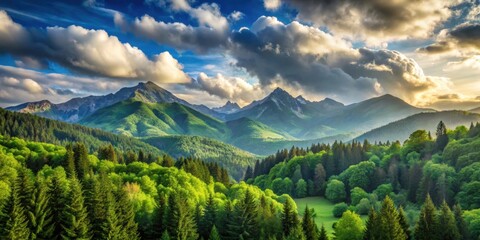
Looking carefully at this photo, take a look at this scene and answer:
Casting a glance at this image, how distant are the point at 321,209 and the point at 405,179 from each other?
107 ft

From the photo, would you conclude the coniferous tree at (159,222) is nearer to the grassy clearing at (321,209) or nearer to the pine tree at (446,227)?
the grassy clearing at (321,209)

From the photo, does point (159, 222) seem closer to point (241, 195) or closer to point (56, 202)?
point (56, 202)

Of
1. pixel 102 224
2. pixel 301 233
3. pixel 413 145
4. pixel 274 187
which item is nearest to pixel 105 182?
pixel 102 224

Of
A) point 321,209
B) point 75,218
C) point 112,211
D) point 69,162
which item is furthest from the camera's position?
point 321,209

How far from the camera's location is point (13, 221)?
201ft

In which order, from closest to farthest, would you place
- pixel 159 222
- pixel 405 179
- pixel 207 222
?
1. pixel 159 222
2. pixel 207 222
3. pixel 405 179

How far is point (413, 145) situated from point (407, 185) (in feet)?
92.7

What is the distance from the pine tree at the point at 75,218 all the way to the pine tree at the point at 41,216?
2547 millimetres

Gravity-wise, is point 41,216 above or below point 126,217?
above

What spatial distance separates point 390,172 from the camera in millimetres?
139625

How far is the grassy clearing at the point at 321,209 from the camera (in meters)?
109

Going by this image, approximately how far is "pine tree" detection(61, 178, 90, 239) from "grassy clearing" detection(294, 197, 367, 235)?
60.7 meters

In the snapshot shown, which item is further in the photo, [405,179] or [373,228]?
[405,179]

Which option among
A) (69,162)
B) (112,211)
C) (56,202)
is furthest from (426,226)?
(69,162)
